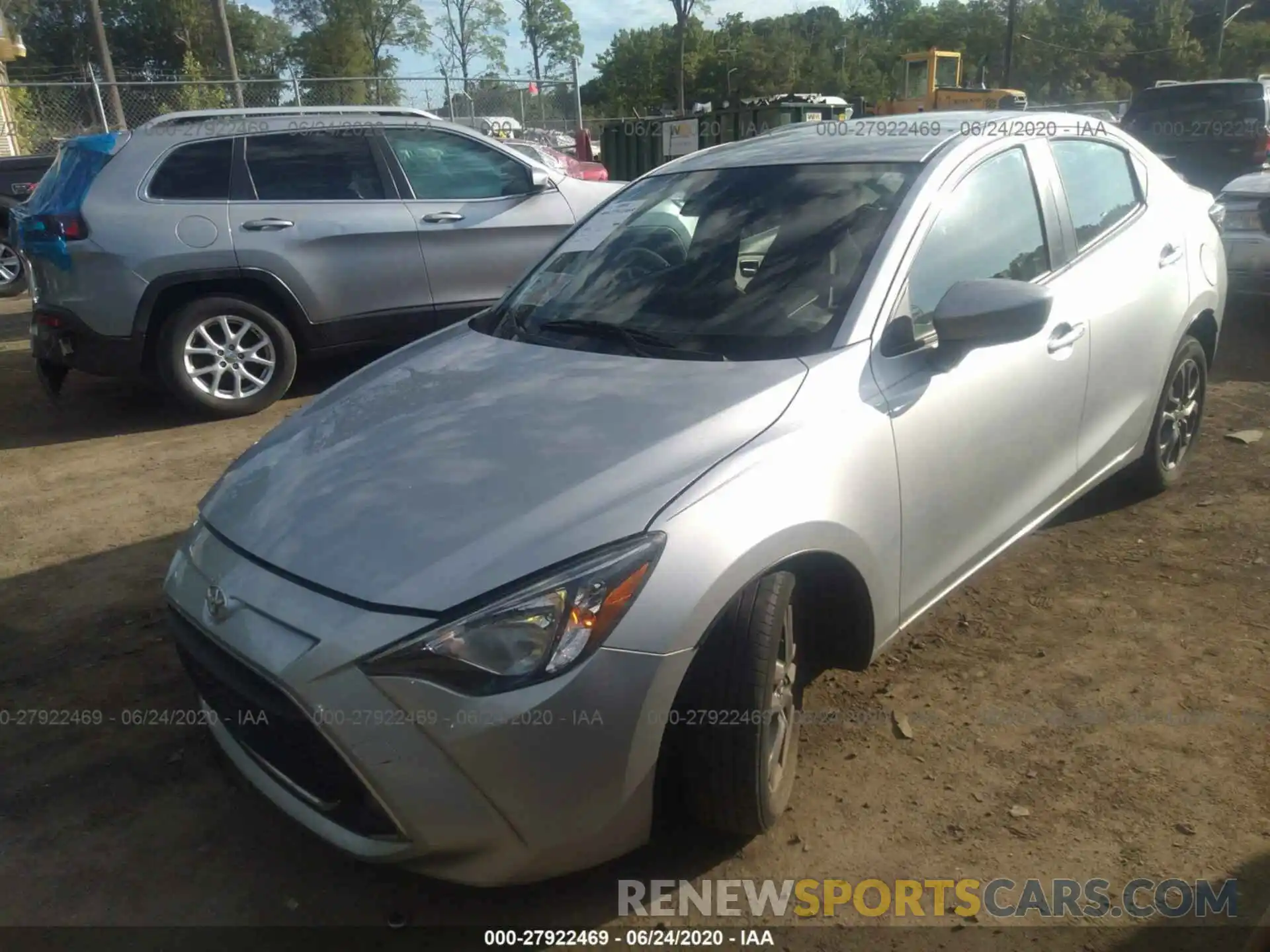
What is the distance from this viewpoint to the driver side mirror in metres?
2.63

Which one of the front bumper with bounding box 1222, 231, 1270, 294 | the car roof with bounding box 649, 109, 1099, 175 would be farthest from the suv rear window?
the car roof with bounding box 649, 109, 1099, 175

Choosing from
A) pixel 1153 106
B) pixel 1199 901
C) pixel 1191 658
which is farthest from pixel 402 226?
pixel 1153 106

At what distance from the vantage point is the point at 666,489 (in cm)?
215

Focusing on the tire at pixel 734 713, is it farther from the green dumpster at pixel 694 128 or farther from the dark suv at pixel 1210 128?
the green dumpster at pixel 694 128

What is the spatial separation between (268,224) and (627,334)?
415cm

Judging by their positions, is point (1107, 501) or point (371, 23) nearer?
point (1107, 501)

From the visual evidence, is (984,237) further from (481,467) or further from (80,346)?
(80,346)

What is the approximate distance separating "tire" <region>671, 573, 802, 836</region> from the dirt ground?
270mm

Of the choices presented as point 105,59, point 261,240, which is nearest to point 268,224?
point 261,240

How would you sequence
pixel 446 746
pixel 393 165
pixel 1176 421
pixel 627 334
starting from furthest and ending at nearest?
pixel 393 165
pixel 1176 421
pixel 627 334
pixel 446 746

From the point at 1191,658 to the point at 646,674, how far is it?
2.18 metres

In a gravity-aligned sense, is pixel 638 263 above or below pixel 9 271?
above

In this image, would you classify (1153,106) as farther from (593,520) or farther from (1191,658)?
(593,520)

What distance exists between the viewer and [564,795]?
6.51 feet
